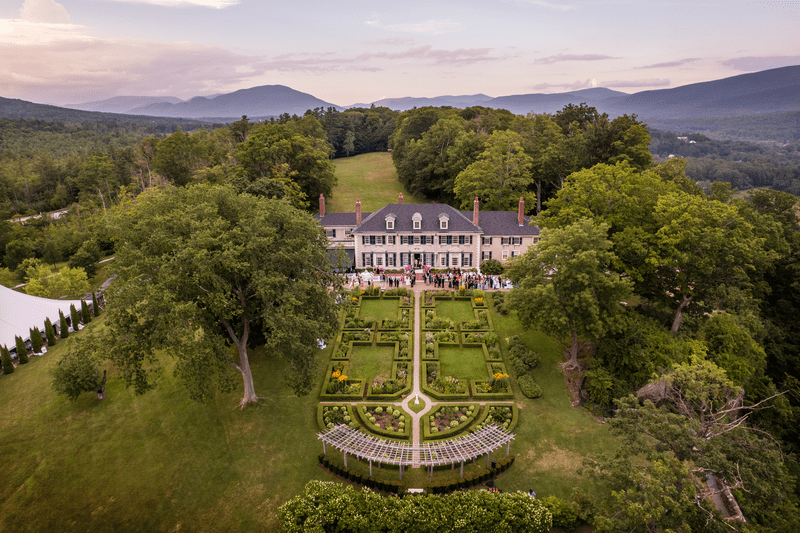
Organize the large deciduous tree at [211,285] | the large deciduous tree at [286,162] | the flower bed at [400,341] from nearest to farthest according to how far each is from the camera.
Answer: the large deciduous tree at [211,285]
the flower bed at [400,341]
the large deciduous tree at [286,162]

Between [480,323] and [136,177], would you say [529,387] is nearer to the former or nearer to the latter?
[480,323]

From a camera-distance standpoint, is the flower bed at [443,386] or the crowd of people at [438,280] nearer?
the flower bed at [443,386]

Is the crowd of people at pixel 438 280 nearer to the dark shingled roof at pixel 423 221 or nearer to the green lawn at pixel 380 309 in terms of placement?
the green lawn at pixel 380 309

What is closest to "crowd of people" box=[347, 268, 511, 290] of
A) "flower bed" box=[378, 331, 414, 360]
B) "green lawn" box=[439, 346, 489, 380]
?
"flower bed" box=[378, 331, 414, 360]

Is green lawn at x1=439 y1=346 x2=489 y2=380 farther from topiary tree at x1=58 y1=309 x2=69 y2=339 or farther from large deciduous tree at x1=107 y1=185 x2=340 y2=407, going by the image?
topiary tree at x1=58 y1=309 x2=69 y2=339

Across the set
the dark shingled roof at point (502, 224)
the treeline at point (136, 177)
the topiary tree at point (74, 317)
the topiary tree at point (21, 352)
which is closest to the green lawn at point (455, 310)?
the dark shingled roof at point (502, 224)

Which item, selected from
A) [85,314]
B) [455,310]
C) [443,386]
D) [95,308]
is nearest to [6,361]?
[85,314]

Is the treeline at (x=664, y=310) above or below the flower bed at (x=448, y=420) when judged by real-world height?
above

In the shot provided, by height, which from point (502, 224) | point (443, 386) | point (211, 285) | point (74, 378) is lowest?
point (443, 386)
